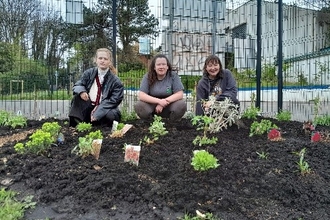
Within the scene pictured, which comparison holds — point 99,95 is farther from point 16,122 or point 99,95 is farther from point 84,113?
point 16,122

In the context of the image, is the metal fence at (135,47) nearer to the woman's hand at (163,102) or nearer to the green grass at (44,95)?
the green grass at (44,95)

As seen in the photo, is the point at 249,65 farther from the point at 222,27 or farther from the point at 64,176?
the point at 64,176

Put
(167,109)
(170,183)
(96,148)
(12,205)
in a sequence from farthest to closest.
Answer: (167,109)
(96,148)
(170,183)
(12,205)

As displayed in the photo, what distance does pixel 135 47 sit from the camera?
6.44 m

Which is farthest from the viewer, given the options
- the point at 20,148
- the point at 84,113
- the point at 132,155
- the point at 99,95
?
the point at 99,95

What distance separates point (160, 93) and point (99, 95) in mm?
778

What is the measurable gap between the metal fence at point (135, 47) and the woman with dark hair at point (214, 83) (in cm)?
130

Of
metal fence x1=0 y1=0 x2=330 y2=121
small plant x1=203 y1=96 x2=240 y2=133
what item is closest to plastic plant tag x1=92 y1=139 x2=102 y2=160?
small plant x1=203 y1=96 x2=240 y2=133

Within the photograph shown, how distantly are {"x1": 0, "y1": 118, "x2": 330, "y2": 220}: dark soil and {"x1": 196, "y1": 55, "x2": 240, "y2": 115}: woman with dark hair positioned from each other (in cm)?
142

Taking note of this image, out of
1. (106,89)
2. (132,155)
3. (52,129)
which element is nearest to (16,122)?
(106,89)

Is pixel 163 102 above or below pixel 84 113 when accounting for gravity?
above

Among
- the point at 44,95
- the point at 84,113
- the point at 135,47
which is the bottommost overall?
the point at 84,113

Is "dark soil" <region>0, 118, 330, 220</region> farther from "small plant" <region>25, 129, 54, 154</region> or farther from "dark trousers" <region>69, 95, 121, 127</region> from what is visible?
"dark trousers" <region>69, 95, 121, 127</region>

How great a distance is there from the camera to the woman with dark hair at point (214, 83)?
4430mm
